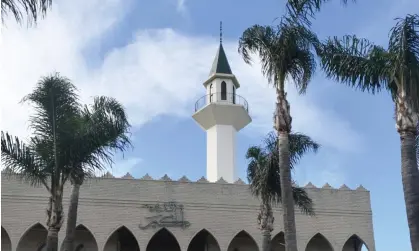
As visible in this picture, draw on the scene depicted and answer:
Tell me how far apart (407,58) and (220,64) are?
2536 cm

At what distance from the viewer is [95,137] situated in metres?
16.5

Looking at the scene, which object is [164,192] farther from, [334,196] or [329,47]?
[329,47]

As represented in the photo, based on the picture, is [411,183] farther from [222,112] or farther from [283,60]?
[222,112]

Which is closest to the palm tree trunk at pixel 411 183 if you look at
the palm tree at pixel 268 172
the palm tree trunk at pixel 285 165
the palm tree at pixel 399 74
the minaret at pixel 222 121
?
the palm tree at pixel 399 74

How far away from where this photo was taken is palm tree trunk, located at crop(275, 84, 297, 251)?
47.2 ft

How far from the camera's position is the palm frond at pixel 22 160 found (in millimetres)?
15430

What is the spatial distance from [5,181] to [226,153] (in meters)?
13.0

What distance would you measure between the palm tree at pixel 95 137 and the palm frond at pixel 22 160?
0.81m

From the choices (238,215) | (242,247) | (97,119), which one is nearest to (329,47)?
(97,119)

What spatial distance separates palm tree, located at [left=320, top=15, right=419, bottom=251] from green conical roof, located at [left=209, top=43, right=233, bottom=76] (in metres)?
22.7

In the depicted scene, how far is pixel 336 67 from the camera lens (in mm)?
14719

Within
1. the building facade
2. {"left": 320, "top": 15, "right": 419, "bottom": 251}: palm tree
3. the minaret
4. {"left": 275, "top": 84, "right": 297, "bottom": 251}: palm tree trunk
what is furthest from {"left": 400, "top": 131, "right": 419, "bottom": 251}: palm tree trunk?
the minaret

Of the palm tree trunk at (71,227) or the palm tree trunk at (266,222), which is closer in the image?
the palm tree trunk at (71,227)

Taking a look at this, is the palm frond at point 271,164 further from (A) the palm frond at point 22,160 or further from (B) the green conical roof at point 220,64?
(B) the green conical roof at point 220,64
